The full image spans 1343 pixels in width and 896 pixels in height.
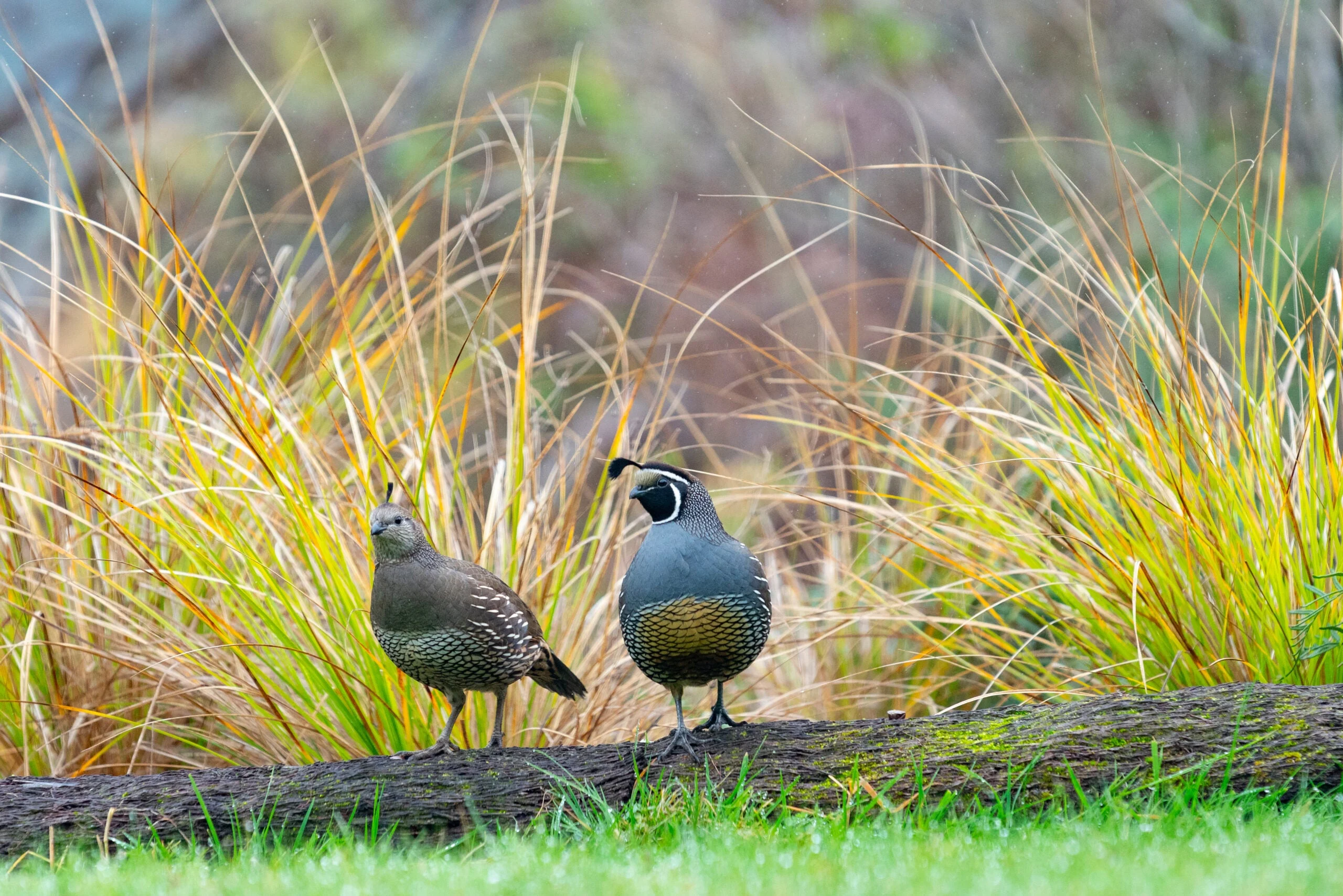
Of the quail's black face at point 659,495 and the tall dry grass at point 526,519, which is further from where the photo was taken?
the tall dry grass at point 526,519

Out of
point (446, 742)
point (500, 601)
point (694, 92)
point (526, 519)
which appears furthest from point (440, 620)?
point (694, 92)

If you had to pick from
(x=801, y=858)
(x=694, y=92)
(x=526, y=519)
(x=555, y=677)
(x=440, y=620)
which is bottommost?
(x=801, y=858)

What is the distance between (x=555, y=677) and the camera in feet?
10.8

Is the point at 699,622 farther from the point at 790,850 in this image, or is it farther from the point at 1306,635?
the point at 1306,635

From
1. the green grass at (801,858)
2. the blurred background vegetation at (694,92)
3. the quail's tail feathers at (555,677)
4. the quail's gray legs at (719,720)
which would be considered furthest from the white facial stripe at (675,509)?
the blurred background vegetation at (694,92)

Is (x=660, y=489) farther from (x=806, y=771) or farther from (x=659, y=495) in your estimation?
(x=806, y=771)

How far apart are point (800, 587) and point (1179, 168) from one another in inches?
83.8

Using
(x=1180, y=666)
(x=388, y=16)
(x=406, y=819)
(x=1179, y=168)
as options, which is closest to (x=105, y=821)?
(x=406, y=819)

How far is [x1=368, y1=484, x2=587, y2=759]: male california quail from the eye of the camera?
2.90 metres

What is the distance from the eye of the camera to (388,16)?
920 centimetres

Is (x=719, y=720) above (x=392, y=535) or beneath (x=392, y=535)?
beneath

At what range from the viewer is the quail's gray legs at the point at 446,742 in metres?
2.87

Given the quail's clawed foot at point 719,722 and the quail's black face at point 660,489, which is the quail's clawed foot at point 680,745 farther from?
the quail's black face at point 660,489

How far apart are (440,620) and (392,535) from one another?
0.79 ft
